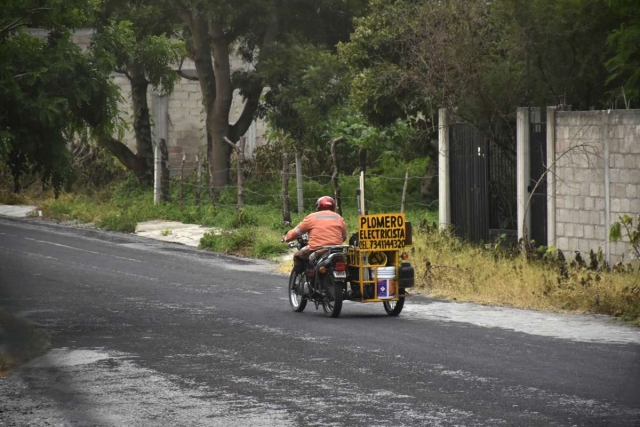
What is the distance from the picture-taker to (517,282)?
17.0m

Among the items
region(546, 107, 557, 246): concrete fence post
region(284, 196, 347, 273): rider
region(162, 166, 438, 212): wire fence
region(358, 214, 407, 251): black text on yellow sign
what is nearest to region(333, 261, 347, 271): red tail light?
region(358, 214, 407, 251): black text on yellow sign

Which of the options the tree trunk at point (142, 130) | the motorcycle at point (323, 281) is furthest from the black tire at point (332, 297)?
the tree trunk at point (142, 130)

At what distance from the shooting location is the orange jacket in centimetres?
1582

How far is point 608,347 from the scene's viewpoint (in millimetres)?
12578

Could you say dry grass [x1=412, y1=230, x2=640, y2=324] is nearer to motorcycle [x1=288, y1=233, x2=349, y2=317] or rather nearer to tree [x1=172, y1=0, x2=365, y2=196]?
motorcycle [x1=288, y1=233, x2=349, y2=317]

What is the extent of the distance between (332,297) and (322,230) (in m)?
0.93

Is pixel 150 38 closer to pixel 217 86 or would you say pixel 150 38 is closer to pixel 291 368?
pixel 217 86

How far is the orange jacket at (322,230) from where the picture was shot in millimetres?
15820

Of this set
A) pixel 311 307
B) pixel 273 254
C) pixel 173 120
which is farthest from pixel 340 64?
pixel 311 307

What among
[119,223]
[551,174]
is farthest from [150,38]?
[551,174]

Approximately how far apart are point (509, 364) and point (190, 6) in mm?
22176

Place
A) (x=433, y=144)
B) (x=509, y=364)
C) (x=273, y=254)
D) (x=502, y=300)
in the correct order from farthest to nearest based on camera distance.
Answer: (x=433, y=144) → (x=273, y=254) → (x=502, y=300) → (x=509, y=364)

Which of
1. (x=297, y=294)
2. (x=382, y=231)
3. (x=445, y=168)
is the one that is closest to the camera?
(x=382, y=231)

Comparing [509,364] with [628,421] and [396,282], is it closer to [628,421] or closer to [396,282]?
[628,421]
